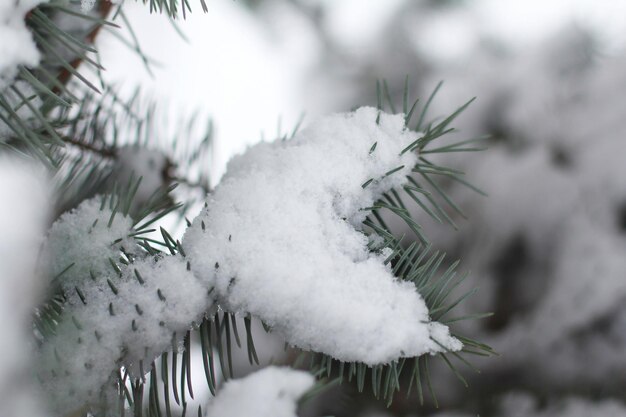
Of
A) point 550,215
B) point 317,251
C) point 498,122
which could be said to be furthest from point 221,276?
point 498,122

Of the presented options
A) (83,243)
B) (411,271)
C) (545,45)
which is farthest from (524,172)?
(83,243)

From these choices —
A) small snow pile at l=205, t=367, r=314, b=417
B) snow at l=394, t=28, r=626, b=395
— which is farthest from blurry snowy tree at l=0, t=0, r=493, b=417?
snow at l=394, t=28, r=626, b=395

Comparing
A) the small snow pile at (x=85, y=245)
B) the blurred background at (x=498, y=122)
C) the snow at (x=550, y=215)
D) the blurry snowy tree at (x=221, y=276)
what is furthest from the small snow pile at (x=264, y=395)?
the snow at (x=550, y=215)

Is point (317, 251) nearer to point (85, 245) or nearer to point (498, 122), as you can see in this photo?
point (85, 245)

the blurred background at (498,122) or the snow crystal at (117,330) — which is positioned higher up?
→ the blurred background at (498,122)

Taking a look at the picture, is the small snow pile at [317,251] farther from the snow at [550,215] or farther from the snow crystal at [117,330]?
the snow at [550,215]

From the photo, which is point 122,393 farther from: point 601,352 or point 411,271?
point 601,352
